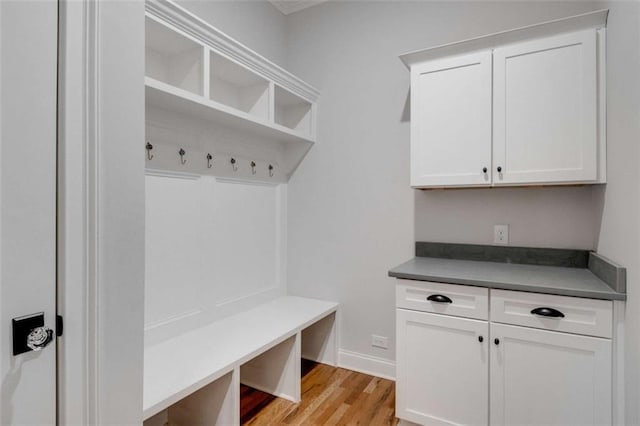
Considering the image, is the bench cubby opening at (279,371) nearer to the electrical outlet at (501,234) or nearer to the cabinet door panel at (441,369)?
the cabinet door panel at (441,369)

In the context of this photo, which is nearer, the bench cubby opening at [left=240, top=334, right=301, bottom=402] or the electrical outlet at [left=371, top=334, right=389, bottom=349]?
the bench cubby opening at [left=240, top=334, right=301, bottom=402]

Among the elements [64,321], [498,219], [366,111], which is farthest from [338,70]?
[64,321]

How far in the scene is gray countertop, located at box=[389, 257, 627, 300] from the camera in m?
1.54

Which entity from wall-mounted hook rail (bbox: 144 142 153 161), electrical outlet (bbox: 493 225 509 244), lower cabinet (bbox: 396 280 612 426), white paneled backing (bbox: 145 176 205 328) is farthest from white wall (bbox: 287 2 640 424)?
wall-mounted hook rail (bbox: 144 142 153 161)

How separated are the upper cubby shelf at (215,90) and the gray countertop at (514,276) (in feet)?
4.33

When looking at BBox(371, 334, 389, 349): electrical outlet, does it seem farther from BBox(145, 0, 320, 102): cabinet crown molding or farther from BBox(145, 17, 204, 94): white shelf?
BBox(145, 17, 204, 94): white shelf

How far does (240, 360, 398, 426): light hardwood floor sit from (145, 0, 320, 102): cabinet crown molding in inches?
81.0

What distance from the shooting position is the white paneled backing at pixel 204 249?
1.93 metres

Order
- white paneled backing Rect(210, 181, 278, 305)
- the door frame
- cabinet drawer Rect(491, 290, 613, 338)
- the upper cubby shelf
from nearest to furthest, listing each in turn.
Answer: the door frame
cabinet drawer Rect(491, 290, 613, 338)
the upper cubby shelf
white paneled backing Rect(210, 181, 278, 305)

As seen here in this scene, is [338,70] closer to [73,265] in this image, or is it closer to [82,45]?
[82,45]

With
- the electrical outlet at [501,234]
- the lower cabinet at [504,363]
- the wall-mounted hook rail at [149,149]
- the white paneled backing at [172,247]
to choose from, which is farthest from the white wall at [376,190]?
the wall-mounted hook rail at [149,149]

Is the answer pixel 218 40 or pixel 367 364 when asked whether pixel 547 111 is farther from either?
pixel 367 364

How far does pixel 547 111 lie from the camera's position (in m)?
1.81

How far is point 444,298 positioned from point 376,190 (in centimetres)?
102
